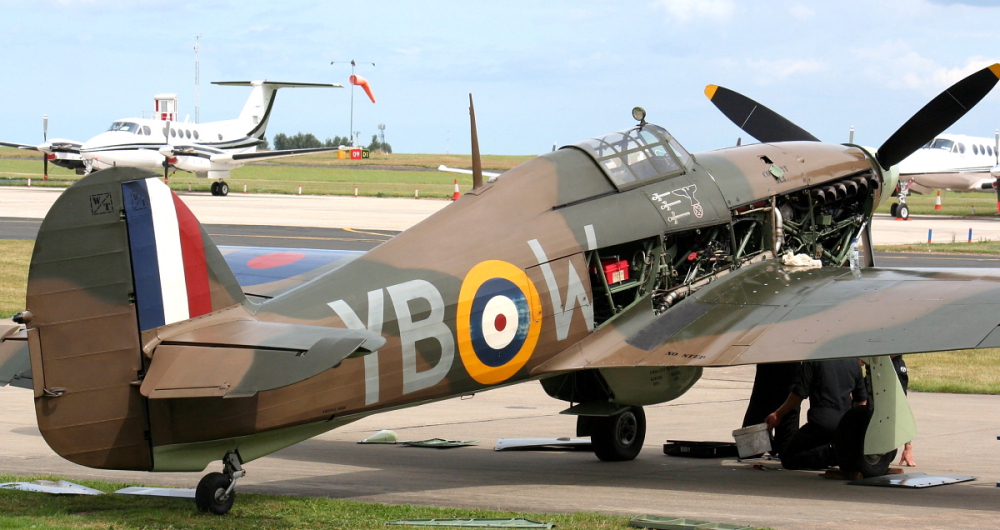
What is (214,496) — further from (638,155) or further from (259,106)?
(259,106)

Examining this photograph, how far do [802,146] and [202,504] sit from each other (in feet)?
22.1

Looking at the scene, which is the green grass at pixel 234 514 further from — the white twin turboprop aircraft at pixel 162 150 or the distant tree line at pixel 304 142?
the distant tree line at pixel 304 142

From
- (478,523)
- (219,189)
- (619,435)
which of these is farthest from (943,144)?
(478,523)

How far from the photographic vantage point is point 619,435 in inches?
366

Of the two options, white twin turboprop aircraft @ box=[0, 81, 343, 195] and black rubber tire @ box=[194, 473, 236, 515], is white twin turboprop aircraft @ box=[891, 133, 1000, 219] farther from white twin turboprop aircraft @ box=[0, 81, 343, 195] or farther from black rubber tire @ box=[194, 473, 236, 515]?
black rubber tire @ box=[194, 473, 236, 515]

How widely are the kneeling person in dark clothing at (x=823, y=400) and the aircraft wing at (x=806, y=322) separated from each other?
0.67 metres

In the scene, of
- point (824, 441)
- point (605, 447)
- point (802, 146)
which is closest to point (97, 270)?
point (605, 447)

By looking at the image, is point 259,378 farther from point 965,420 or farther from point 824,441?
point 965,420

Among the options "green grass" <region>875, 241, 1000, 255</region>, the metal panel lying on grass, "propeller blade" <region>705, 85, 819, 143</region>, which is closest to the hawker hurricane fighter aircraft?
the metal panel lying on grass

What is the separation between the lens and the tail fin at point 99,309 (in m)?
5.84

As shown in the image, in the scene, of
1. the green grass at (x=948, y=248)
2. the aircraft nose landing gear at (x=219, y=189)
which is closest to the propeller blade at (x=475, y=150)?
the green grass at (x=948, y=248)

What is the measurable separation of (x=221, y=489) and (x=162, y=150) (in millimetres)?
44083

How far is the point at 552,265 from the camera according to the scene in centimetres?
793

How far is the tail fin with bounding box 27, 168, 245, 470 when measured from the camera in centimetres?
584
